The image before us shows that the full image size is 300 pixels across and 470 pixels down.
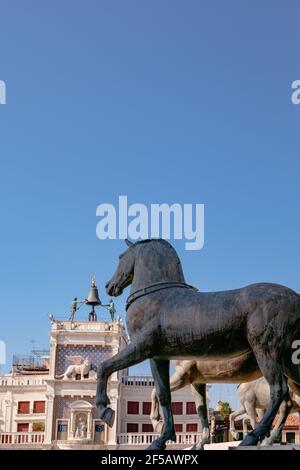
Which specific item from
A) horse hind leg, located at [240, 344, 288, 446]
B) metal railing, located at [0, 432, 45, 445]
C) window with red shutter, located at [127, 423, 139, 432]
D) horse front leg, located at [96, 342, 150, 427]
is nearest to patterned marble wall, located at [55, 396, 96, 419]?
metal railing, located at [0, 432, 45, 445]

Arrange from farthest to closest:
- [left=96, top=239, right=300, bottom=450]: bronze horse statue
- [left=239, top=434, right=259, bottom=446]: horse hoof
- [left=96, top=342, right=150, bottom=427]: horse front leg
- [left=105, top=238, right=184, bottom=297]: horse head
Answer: [left=105, top=238, right=184, bottom=297]: horse head → [left=96, top=342, right=150, bottom=427]: horse front leg → [left=96, top=239, right=300, bottom=450]: bronze horse statue → [left=239, top=434, right=259, bottom=446]: horse hoof

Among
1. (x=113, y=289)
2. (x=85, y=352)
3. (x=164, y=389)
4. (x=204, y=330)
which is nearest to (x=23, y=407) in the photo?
(x=85, y=352)

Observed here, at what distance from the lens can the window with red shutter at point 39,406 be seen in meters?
49.1

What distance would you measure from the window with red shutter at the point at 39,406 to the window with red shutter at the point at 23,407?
687 mm

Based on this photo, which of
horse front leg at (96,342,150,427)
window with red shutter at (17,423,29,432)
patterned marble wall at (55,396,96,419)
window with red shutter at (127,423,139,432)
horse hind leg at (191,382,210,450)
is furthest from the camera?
window with red shutter at (17,423,29,432)

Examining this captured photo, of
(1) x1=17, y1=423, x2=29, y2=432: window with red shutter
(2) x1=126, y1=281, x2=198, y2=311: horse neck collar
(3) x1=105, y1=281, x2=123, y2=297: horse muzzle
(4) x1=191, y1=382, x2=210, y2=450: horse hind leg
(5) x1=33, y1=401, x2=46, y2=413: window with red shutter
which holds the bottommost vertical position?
(1) x1=17, y1=423, x2=29, y2=432: window with red shutter

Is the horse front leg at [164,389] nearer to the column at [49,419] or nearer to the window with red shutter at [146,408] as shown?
the column at [49,419]

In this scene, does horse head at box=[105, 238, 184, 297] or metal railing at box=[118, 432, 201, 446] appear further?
metal railing at box=[118, 432, 201, 446]

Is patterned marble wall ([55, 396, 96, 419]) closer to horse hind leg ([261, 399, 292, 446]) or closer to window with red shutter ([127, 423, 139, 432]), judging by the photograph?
window with red shutter ([127, 423, 139, 432])

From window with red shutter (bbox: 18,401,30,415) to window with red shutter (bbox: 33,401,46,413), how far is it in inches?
27.0

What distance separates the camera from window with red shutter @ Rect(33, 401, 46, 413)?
49131 mm

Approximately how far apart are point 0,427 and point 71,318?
10.9m

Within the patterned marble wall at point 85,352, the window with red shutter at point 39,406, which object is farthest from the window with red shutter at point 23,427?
the patterned marble wall at point 85,352
